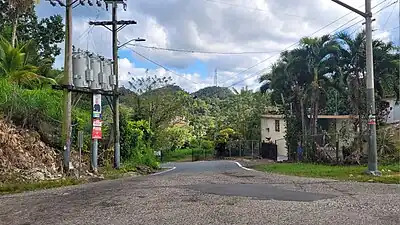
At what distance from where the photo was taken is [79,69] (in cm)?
2377

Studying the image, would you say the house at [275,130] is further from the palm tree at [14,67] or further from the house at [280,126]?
the palm tree at [14,67]

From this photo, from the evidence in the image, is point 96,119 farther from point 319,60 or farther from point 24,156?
point 319,60

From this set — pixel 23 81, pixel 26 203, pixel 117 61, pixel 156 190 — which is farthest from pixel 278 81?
pixel 26 203

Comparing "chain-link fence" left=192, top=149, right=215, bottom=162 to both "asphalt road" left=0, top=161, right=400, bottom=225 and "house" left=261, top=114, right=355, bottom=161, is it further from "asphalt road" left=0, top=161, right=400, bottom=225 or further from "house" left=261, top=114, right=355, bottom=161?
"asphalt road" left=0, top=161, right=400, bottom=225

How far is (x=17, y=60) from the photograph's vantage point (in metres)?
26.7

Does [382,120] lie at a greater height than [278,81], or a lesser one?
lesser

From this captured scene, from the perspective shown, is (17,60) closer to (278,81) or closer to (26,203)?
(26,203)

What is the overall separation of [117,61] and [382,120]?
18.8m

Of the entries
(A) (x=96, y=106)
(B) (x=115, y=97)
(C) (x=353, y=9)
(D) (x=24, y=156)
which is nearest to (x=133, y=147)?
(B) (x=115, y=97)

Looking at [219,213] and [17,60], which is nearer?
[219,213]

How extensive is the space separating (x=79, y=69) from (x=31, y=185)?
7.66m

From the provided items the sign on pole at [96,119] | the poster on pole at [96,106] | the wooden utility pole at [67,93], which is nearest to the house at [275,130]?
the poster on pole at [96,106]

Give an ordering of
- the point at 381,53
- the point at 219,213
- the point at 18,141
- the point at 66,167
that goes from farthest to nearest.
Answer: the point at 381,53 → the point at 66,167 → the point at 18,141 → the point at 219,213

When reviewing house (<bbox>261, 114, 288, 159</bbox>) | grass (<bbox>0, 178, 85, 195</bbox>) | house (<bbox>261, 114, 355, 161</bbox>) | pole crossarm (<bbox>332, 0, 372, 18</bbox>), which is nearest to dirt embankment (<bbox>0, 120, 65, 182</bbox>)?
grass (<bbox>0, 178, 85, 195</bbox>)
